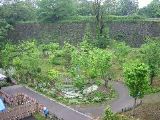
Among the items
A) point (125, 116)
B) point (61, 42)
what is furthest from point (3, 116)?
point (61, 42)

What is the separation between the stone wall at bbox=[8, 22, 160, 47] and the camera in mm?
51562

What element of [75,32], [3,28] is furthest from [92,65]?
[3,28]

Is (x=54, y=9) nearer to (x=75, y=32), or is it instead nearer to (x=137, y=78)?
(x=75, y=32)

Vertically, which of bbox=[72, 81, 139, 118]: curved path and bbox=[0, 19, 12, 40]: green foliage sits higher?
bbox=[0, 19, 12, 40]: green foliage

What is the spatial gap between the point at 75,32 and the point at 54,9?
20.0ft

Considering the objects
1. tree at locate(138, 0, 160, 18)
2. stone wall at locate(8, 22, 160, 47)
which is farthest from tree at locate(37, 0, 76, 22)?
tree at locate(138, 0, 160, 18)

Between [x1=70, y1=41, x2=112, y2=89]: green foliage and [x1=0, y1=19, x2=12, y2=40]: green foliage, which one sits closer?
[x1=70, y1=41, x2=112, y2=89]: green foliage

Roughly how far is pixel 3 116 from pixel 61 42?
3262 cm

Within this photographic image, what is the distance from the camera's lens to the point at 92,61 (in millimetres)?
34156

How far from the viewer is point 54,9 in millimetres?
59188

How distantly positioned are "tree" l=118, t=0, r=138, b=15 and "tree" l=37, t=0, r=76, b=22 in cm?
1757

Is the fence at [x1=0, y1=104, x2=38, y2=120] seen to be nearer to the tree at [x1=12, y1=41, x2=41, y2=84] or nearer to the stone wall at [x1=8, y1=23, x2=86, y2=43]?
the tree at [x1=12, y1=41, x2=41, y2=84]

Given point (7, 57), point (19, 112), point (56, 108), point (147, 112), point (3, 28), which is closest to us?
point (19, 112)

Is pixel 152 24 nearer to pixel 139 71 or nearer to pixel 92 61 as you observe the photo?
pixel 92 61
